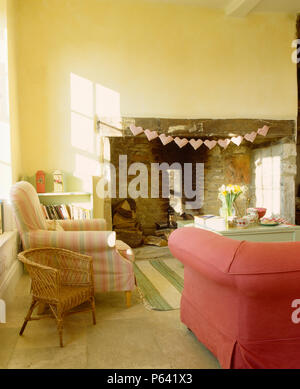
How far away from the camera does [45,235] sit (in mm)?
2926

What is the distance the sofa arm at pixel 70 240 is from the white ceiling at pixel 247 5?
3.59m

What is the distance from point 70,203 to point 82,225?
1030mm

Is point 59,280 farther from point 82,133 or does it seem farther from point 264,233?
point 82,133

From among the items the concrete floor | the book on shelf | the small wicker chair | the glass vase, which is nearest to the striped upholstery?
the small wicker chair

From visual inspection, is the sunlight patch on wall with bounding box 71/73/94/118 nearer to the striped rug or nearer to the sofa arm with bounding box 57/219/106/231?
the sofa arm with bounding box 57/219/106/231

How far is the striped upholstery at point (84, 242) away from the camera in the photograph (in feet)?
9.58

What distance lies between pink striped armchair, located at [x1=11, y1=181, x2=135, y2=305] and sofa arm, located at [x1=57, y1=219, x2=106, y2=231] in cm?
54

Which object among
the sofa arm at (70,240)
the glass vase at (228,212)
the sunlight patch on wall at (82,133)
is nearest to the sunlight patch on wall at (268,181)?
the glass vase at (228,212)

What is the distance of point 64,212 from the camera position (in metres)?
4.35

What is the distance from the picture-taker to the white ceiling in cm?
468

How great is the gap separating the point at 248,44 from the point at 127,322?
424cm

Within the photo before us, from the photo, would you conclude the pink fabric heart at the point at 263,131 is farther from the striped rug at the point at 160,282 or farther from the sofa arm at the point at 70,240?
the sofa arm at the point at 70,240

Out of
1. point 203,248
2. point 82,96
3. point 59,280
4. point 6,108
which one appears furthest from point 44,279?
point 82,96

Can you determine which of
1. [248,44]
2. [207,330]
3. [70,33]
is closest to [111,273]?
[207,330]
